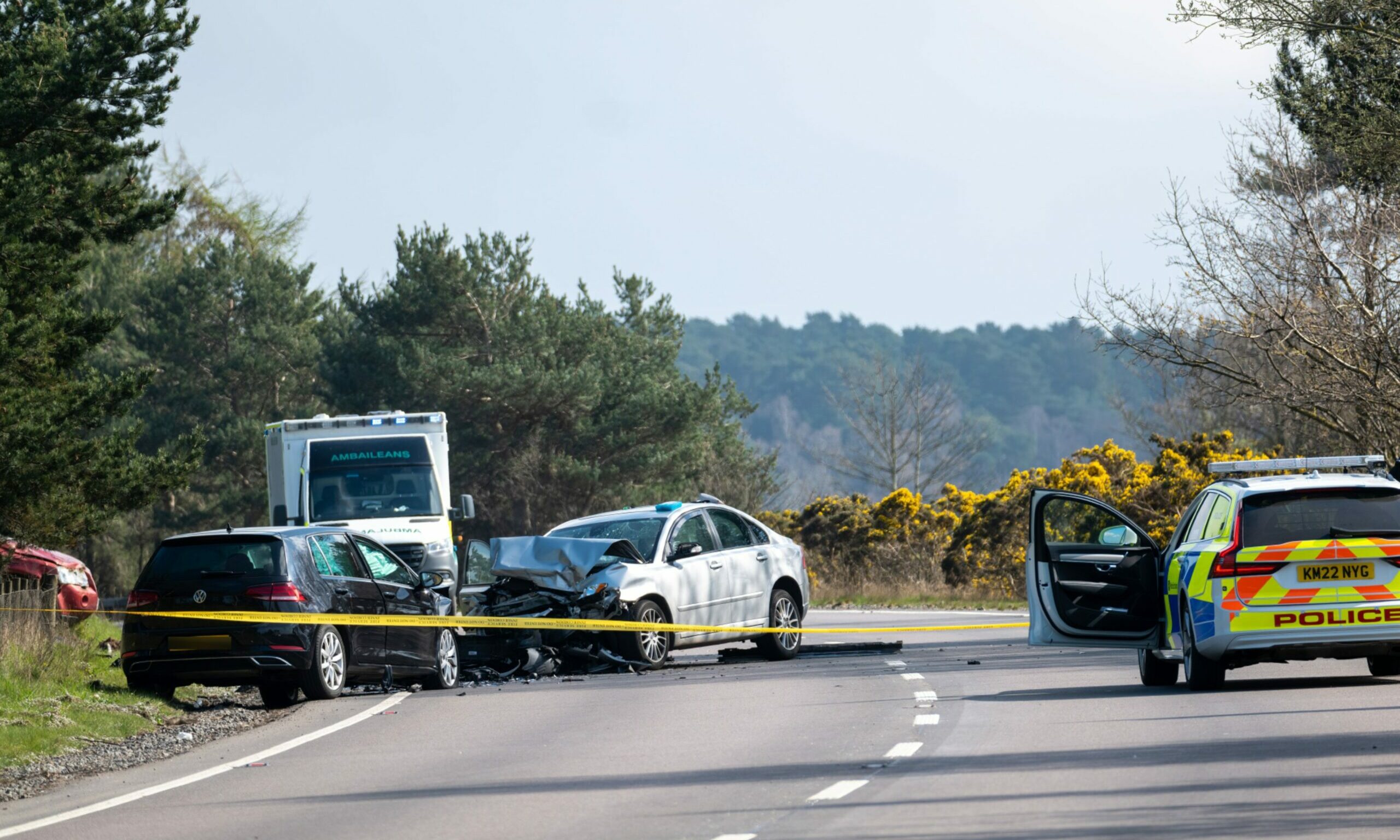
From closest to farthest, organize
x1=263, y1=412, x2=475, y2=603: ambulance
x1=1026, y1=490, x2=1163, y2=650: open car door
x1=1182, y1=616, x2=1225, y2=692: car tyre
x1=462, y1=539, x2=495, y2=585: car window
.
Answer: x1=1182, y1=616, x2=1225, y2=692: car tyre < x1=1026, y1=490, x2=1163, y2=650: open car door < x1=462, y1=539, x2=495, y2=585: car window < x1=263, y1=412, x2=475, y2=603: ambulance

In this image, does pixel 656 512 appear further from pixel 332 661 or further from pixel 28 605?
pixel 28 605

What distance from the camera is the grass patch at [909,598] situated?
3130 centimetres

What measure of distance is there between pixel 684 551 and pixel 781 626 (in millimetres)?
1616

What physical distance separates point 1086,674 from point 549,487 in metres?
36.9

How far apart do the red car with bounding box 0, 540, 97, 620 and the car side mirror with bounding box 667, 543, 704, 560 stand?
28.4ft

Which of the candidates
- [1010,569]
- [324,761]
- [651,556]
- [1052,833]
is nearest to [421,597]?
[651,556]

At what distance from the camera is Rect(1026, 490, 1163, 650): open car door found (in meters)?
14.1

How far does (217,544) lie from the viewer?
1498 cm

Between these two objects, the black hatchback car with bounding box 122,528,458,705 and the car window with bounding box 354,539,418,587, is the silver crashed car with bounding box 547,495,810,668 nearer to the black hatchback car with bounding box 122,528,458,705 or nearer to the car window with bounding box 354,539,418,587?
the car window with bounding box 354,539,418,587

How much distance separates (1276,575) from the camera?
12758mm

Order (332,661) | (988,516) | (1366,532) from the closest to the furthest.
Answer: (1366,532)
(332,661)
(988,516)

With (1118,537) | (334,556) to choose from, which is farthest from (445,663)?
(1118,537)

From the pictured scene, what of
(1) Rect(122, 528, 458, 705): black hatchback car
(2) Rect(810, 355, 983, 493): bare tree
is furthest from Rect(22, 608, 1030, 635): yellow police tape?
(2) Rect(810, 355, 983, 493): bare tree

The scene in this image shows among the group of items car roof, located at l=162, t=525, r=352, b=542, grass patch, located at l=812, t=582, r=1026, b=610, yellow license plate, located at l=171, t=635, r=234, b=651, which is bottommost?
grass patch, located at l=812, t=582, r=1026, b=610
